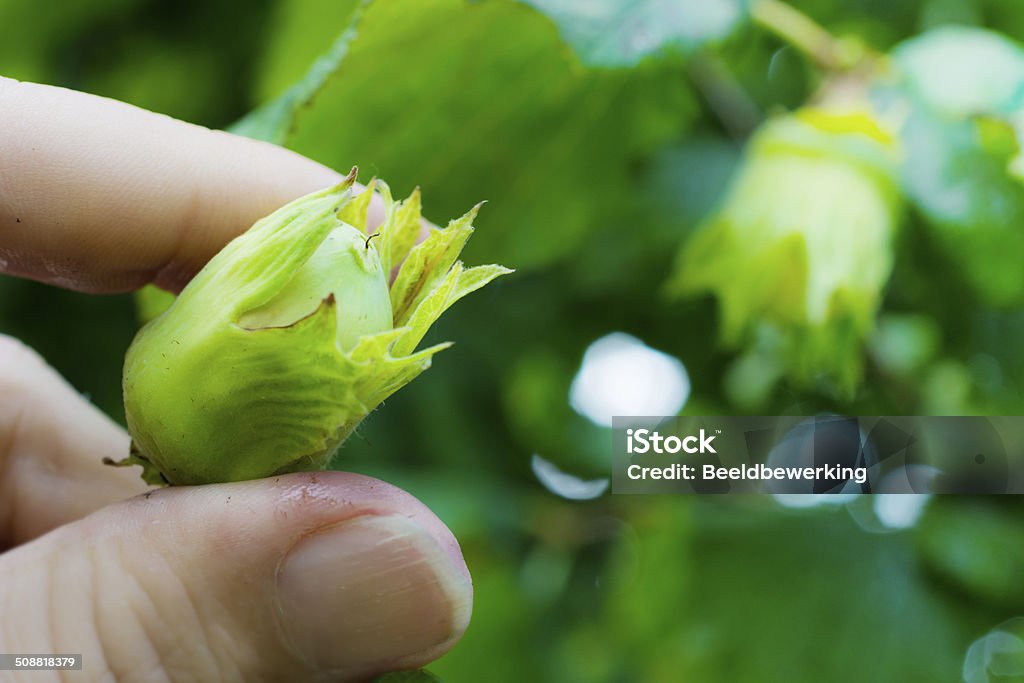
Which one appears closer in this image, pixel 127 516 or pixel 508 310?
pixel 127 516

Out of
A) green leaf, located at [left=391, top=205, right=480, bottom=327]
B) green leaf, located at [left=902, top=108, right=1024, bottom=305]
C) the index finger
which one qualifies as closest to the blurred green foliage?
green leaf, located at [left=902, top=108, right=1024, bottom=305]

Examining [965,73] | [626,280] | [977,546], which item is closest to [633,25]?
[965,73]

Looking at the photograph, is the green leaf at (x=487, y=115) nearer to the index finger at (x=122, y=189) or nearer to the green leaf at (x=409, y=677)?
the index finger at (x=122, y=189)

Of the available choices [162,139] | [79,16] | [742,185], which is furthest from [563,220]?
[79,16]

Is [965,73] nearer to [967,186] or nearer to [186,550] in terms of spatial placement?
[967,186]

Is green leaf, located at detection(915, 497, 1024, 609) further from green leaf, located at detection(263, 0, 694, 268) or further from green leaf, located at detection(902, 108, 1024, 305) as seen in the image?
green leaf, located at detection(263, 0, 694, 268)

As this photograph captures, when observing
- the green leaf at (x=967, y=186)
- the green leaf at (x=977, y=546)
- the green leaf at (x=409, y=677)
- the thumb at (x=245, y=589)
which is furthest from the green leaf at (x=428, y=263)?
the green leaf at (x=977, y=546)

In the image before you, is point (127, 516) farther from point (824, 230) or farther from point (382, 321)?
point (824, 230)
